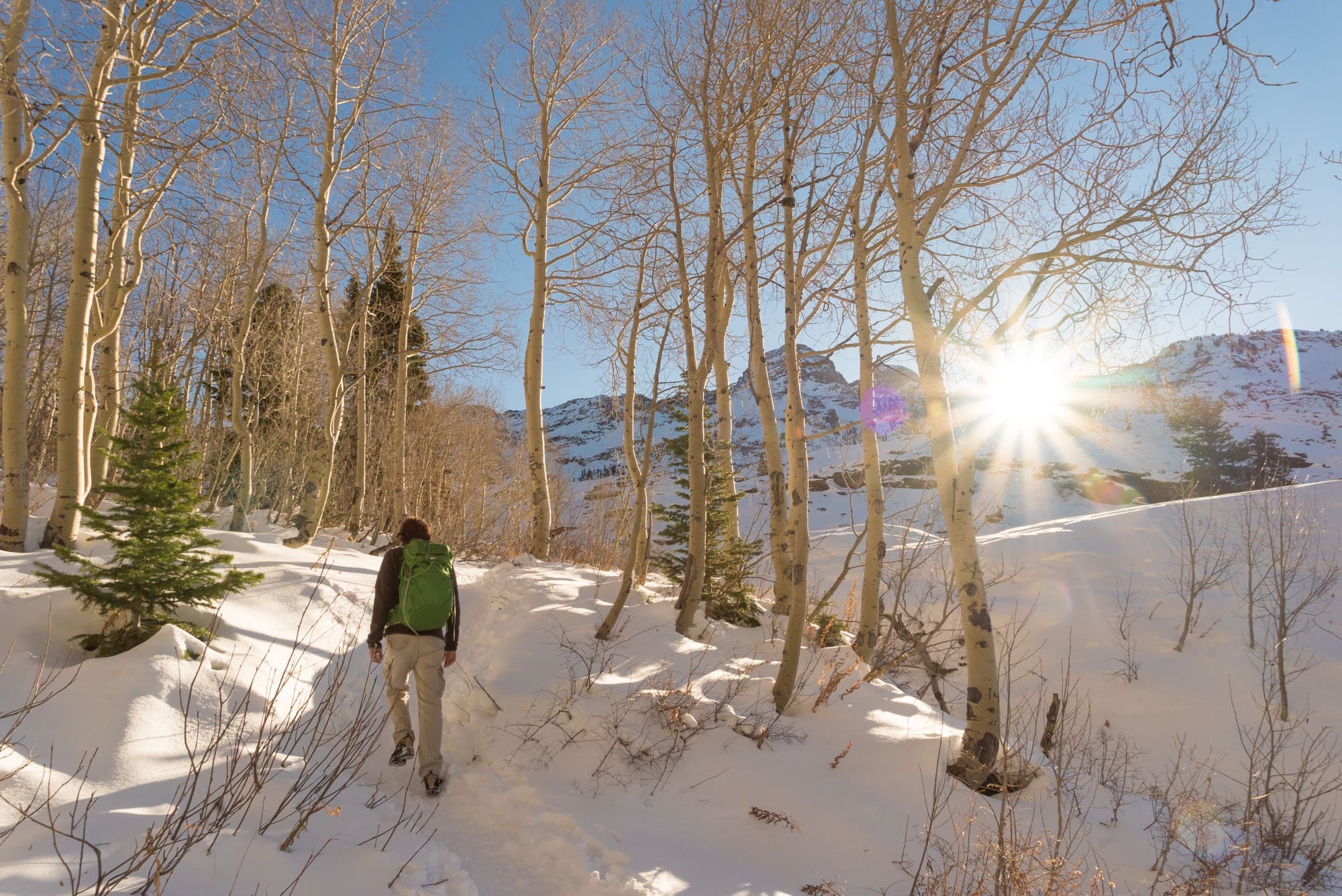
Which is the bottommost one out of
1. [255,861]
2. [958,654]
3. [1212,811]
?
[958,654]

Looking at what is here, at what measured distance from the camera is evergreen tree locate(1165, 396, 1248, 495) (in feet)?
146

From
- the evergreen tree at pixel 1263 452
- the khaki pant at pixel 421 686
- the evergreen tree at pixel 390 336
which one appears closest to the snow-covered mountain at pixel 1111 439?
the evergreen tree at pixel 1263 452

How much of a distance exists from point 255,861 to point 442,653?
1807mm

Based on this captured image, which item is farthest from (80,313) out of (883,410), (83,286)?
(883,410)

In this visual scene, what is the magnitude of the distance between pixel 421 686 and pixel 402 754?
0.50 metres

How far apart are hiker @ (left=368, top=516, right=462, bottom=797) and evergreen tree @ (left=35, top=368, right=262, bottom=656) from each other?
115cm

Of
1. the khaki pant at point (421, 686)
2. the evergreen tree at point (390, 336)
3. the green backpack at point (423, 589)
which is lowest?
the khaki pant at point (421, 686)

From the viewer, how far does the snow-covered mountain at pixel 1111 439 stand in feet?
23.1

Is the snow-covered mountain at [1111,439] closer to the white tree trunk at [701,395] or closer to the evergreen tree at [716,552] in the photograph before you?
the evergreen tree at [716,552]

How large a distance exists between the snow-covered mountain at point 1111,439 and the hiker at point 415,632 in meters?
5.59

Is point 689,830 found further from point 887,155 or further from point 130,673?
point 887,155

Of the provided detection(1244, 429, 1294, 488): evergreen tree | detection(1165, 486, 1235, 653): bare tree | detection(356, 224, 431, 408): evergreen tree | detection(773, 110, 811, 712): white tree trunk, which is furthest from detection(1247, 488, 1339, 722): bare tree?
detection(1244, 429, 1294, 488): evergreen tree

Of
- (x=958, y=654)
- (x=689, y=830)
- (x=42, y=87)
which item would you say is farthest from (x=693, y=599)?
(x=958, y=654)

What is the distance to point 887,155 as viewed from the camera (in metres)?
5.76
